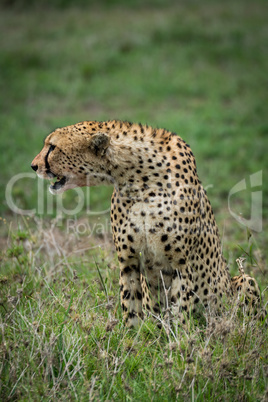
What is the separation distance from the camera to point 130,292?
266cm

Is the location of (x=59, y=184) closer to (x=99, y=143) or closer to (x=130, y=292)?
(x=99, y=143)

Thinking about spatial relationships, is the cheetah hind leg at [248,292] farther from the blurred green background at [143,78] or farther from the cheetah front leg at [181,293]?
the blurred green background at [143,78]

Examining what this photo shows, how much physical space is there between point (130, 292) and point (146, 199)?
52 centimetres

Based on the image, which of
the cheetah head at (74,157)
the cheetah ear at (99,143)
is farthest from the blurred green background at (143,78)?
the cheetah ear at (99,143)

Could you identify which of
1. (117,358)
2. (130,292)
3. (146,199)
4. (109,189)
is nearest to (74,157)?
(146,199)

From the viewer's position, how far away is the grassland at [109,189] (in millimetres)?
2162

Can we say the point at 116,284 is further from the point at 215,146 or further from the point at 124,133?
the point at 215,146

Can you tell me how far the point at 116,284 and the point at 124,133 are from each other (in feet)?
3.20

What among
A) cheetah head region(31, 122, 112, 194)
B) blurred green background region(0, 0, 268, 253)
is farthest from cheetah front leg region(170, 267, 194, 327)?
blurred green background region(0, 0, 268, 253)

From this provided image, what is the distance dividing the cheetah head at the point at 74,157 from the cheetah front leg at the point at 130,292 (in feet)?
1.60

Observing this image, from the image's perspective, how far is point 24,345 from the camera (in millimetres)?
2164

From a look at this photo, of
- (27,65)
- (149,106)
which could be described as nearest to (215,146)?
(149,106)

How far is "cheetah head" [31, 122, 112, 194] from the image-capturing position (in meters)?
2.54

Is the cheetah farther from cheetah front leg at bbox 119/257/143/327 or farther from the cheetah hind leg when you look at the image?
the cheetah hind leg
